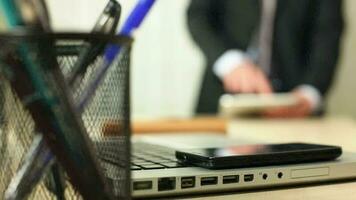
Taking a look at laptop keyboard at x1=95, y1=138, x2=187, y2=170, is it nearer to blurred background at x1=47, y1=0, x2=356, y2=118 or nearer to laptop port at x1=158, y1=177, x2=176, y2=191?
laptop port at x1=158, y1=177, x2=176, y2=191

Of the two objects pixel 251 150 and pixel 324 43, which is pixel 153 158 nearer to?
pixel 251 150

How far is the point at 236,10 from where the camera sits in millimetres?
2262

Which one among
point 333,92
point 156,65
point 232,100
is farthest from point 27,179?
point 333,92

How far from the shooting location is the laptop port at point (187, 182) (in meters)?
0.48

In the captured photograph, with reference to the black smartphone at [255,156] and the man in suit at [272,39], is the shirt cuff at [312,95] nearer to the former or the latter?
the man in suit at [272,39]

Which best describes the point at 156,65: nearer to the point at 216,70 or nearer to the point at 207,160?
the point at 216,70

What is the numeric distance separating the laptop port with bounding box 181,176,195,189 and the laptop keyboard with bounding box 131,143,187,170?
0.12 ft

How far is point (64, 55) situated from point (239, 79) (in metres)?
1.67

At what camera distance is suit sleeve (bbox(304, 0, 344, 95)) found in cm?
218

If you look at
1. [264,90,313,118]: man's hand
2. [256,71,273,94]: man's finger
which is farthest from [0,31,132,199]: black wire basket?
[256,71,273,94]: man's finger

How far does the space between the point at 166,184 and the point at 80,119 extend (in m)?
0.14

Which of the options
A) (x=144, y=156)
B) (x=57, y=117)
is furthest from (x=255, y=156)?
(x=57, y=117)

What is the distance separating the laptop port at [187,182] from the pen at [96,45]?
14cm

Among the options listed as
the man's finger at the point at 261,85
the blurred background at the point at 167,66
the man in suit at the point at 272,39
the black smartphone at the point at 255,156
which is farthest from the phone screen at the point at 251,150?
the blurred background at the point at 167,66
